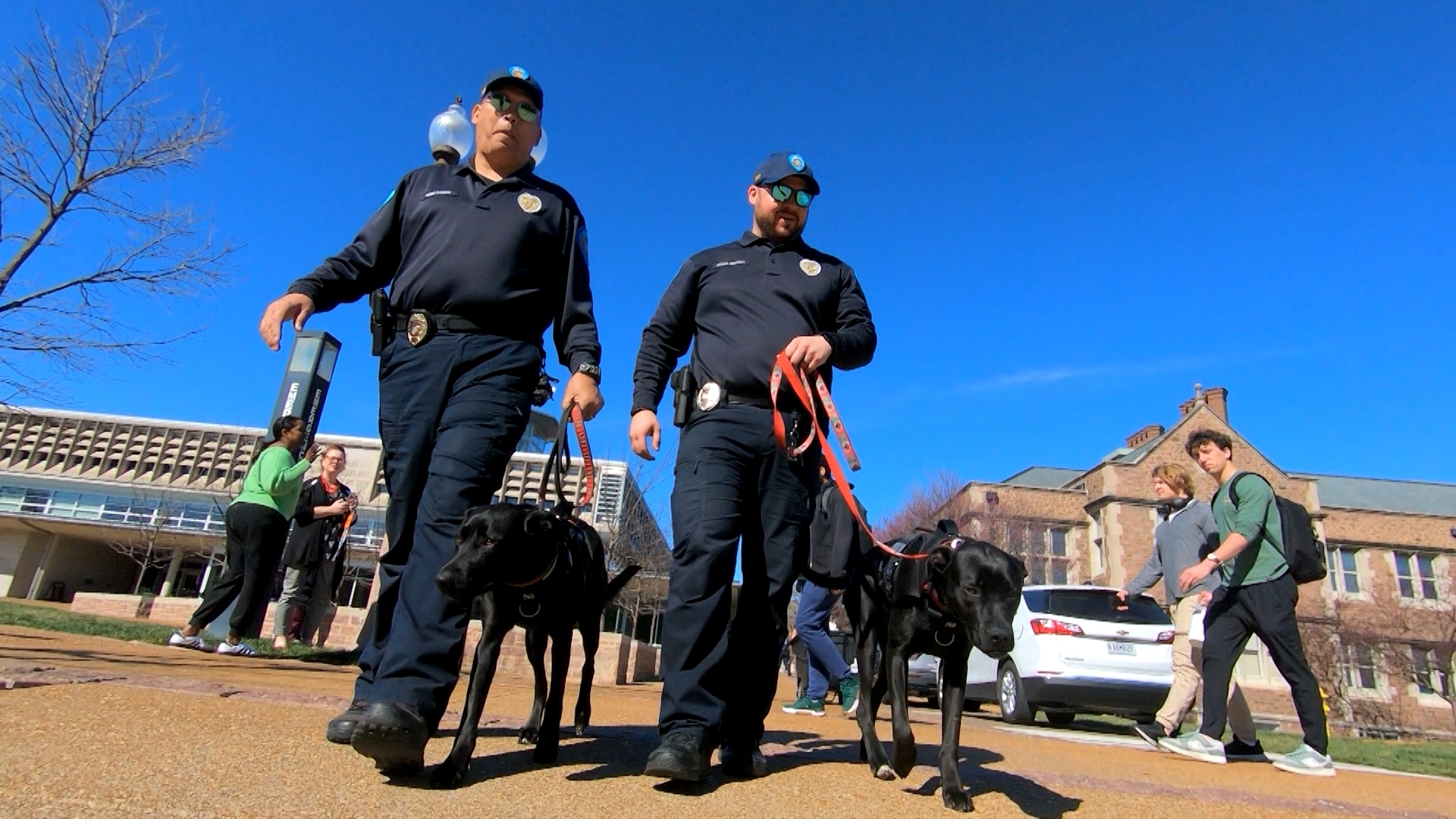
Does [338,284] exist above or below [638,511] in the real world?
below

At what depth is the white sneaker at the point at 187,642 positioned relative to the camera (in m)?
7.05

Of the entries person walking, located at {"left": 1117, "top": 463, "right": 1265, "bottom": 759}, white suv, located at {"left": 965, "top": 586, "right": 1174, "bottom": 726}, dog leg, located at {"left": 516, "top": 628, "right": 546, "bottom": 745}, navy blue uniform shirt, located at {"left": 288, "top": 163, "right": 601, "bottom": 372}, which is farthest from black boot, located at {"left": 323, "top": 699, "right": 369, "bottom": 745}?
white suv, located at {"left": 965, "top": 586, "right": 1174, "bottom": 726}

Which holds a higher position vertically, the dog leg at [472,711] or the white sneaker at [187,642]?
the dog leg at [472,711]

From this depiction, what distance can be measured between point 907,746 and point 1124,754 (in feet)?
11.1

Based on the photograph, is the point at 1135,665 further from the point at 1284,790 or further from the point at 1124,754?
the point at 1284,790

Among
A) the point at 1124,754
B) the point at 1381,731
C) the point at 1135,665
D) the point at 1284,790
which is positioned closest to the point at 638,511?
the point at 1135,665

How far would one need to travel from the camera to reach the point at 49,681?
3.06m

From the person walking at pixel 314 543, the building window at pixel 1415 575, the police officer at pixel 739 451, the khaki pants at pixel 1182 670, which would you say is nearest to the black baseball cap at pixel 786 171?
the police officer at pixel 739 451

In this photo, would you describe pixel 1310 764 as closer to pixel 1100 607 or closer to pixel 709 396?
pixel 709 396

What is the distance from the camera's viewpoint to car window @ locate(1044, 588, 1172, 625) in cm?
941

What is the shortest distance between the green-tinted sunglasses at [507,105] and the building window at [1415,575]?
44.7 m

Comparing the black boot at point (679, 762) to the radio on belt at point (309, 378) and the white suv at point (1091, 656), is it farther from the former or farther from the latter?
the radio on belt at point (309, 378)

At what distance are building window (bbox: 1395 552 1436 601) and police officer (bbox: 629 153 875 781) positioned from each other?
43627 mm

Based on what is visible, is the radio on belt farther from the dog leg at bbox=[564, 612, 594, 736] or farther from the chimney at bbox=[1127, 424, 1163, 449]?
the chimney at bbox=[1127, 424, 1163, 449]
